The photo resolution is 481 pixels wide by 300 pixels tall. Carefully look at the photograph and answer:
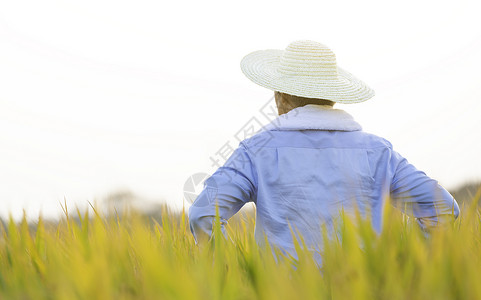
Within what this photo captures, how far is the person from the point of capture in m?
2.48

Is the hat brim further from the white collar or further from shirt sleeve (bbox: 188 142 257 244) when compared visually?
shirt sleeve (bbox: 188 142 257 244)

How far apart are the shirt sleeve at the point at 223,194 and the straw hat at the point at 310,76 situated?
45 cm

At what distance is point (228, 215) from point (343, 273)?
3.86 ft

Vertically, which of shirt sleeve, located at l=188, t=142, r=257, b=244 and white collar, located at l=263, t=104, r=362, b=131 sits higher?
white collar, located at l=263, t=104, r=362, b=131

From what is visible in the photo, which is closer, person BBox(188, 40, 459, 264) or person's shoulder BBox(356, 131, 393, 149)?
person BBox(188, 40, 459, 264)

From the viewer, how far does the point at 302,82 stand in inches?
106

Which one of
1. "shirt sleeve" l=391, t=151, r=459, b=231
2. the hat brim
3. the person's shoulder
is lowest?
"shirt sleeve" l=391, t=151, r=459, b=231

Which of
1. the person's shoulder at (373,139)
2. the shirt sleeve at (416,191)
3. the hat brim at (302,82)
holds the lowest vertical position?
the shirt sleeve at (416,191)

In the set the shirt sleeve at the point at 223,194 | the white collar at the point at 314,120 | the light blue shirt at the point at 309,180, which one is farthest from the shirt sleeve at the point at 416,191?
the shirt sleeve at the point at 223,194

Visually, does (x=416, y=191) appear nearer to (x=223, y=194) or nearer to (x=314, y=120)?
(x=314, y=120)

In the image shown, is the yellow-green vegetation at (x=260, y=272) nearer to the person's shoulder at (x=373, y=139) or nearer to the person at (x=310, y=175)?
the person at (x=310, y=175)

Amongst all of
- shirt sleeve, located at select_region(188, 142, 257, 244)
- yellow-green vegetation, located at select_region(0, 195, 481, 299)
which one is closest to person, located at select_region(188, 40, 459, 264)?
shirt sleeve, located at select_region(188, 142, 257, 244)


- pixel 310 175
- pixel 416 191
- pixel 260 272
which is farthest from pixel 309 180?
pixel 260 272

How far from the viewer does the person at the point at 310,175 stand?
97.8 inches
